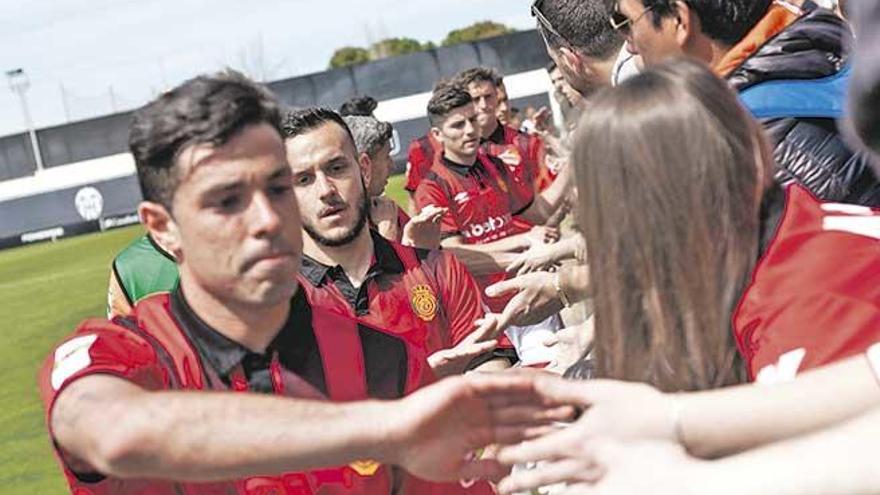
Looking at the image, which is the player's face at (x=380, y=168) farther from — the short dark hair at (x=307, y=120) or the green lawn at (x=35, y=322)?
the green lawn at (x=35, y=322)

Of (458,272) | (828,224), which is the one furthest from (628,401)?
(458,272)

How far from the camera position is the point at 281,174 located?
309cm

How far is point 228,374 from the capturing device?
10.6 feet

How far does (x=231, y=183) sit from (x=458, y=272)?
2.67 metres

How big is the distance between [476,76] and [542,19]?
7128mm

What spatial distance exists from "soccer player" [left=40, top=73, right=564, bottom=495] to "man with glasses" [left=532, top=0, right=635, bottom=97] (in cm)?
168

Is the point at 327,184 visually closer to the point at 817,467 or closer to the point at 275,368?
the point at 275,368

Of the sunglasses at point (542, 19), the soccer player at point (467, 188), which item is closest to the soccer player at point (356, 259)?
the sunglasses at point (542, 19)

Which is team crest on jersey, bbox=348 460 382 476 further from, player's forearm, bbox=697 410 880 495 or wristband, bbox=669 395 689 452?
player's forearm, bbox=697 410 880 495

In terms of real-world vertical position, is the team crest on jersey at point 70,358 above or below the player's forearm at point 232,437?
above

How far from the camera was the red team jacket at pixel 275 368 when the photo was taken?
2.97 meters

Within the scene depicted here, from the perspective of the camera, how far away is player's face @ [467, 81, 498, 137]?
11977 mm

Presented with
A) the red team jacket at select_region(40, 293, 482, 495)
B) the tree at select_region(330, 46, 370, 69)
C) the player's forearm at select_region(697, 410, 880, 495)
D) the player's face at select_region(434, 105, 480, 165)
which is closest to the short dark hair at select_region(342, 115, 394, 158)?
the player's face at select_region(434, 105, 480, 165)

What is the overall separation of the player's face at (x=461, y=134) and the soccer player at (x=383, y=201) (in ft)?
6.11
